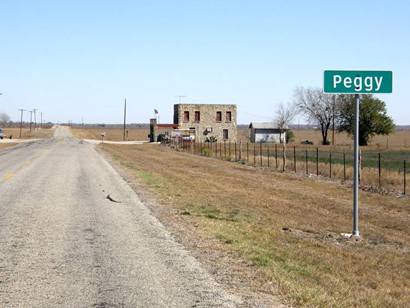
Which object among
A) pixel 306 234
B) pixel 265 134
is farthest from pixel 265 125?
pixel 306 234

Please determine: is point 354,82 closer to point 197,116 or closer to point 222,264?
point 222,264

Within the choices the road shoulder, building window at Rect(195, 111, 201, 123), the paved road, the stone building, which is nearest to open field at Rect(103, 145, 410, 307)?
the road shoulder

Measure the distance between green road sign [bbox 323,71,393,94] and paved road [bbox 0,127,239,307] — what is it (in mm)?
4296

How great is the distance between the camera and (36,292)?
23.6 ft

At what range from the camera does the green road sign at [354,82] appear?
12734 millimetres

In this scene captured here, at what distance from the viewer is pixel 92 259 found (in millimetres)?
9109

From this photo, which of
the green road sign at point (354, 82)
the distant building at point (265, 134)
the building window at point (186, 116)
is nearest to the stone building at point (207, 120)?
the building window at point (186, 116)

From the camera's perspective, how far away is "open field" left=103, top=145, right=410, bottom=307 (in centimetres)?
831

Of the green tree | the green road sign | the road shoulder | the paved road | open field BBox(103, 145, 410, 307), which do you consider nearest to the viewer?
the paved road

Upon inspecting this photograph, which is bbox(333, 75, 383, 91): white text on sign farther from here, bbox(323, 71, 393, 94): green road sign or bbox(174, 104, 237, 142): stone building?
bbox(174, 104, 237, 142): stone building

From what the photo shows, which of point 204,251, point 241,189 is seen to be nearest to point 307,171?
point 241,189

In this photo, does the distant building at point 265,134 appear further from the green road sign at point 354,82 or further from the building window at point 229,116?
the green road sign at point 354,82

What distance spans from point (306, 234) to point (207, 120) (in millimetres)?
90990

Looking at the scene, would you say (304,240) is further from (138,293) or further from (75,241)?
(138,293)
